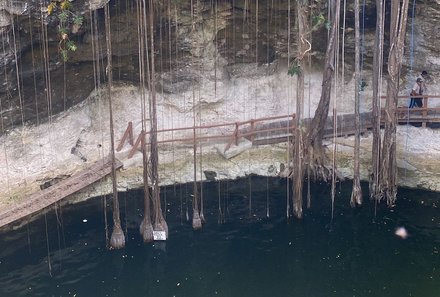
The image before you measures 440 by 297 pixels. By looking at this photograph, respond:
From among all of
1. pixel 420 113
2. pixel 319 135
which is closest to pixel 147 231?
pixel 319 135

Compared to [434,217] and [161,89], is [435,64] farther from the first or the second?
[161,89]

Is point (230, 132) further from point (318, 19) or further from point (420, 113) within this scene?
point (420, 113)

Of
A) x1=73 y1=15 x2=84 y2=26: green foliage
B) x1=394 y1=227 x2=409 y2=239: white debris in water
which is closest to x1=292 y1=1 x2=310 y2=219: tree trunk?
x1=394 y1=227 x2=409 y2=239: white debris in water

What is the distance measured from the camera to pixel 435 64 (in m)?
16.0

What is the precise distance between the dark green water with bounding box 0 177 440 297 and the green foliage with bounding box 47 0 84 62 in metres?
3.27

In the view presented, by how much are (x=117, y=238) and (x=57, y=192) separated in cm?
200

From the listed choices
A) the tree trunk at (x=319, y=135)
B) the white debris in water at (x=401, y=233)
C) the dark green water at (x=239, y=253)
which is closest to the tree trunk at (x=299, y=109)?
the dark green water at (x=239, y=253)

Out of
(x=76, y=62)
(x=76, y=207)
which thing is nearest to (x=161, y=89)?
(x=76, y=62)

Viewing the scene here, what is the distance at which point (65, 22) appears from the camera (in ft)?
44.3

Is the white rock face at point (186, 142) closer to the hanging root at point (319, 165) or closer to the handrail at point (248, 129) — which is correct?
the handrail at point (248, 129)

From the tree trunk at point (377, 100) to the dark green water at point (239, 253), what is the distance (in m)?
0.48

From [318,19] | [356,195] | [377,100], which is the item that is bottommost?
[356,195]

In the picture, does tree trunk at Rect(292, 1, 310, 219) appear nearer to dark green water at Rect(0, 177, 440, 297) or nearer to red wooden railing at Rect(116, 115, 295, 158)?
dark green water at Rect(0, 177, 440, 297)

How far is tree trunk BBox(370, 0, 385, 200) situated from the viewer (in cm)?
1333
